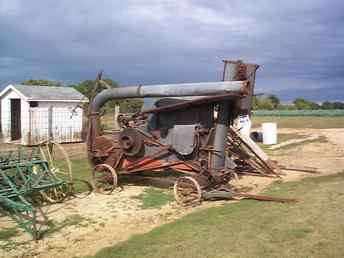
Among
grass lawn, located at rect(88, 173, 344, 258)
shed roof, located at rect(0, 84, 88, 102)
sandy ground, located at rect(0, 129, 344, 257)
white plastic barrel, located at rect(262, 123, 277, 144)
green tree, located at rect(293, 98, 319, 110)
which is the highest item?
green tree, located at rect(293, 98, 319, 110)

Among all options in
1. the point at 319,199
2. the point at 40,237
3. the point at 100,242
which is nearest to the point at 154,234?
the point at 100,242

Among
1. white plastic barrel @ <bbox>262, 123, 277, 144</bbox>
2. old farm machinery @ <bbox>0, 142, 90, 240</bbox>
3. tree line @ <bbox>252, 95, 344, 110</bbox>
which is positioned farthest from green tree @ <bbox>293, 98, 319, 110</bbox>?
old farm machinery @ <bbox>0, 142, 90, 240</bbox>

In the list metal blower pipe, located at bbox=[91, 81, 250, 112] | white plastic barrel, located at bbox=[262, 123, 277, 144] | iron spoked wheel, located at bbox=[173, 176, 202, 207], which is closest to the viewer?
metal blower pipe, located at bbox=[91, 81, 250, 112]

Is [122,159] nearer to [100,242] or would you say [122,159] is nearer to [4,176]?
[4,176]

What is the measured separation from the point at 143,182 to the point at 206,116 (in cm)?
293

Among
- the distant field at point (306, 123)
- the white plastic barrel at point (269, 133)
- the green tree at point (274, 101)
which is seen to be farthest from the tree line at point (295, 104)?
the white plastic barrel at point (269, 133)

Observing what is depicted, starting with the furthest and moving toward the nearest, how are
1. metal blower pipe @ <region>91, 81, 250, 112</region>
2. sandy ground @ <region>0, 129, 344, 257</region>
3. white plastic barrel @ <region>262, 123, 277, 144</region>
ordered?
1. white plastic barrel @ <region>262, 123, 277, 144</region>
2. metal blower pipe @ <region>91, 81, 250, 112</region>
3. sandy ground @ <region>0, 129, 344, 257</region>

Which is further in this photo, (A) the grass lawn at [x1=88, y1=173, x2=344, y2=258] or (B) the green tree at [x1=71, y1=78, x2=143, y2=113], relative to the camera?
(B) the green tree at [x1=71, y1=78, x2=143, y2=113]

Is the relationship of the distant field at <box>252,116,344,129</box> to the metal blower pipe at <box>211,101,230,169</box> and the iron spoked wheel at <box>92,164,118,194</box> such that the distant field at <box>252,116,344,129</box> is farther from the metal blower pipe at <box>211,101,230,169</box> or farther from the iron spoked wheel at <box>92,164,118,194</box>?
the metal blower pipe at <box>211,101,230,169</box>

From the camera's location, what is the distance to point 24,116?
68.8ft

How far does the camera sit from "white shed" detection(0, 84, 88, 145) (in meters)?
20.5

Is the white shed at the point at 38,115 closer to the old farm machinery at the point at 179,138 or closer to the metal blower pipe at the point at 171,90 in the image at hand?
the metal blower pipe at the point at 171,90

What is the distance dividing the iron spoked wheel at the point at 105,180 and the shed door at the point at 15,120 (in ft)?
44.6

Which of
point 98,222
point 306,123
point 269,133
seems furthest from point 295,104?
point 98,222
